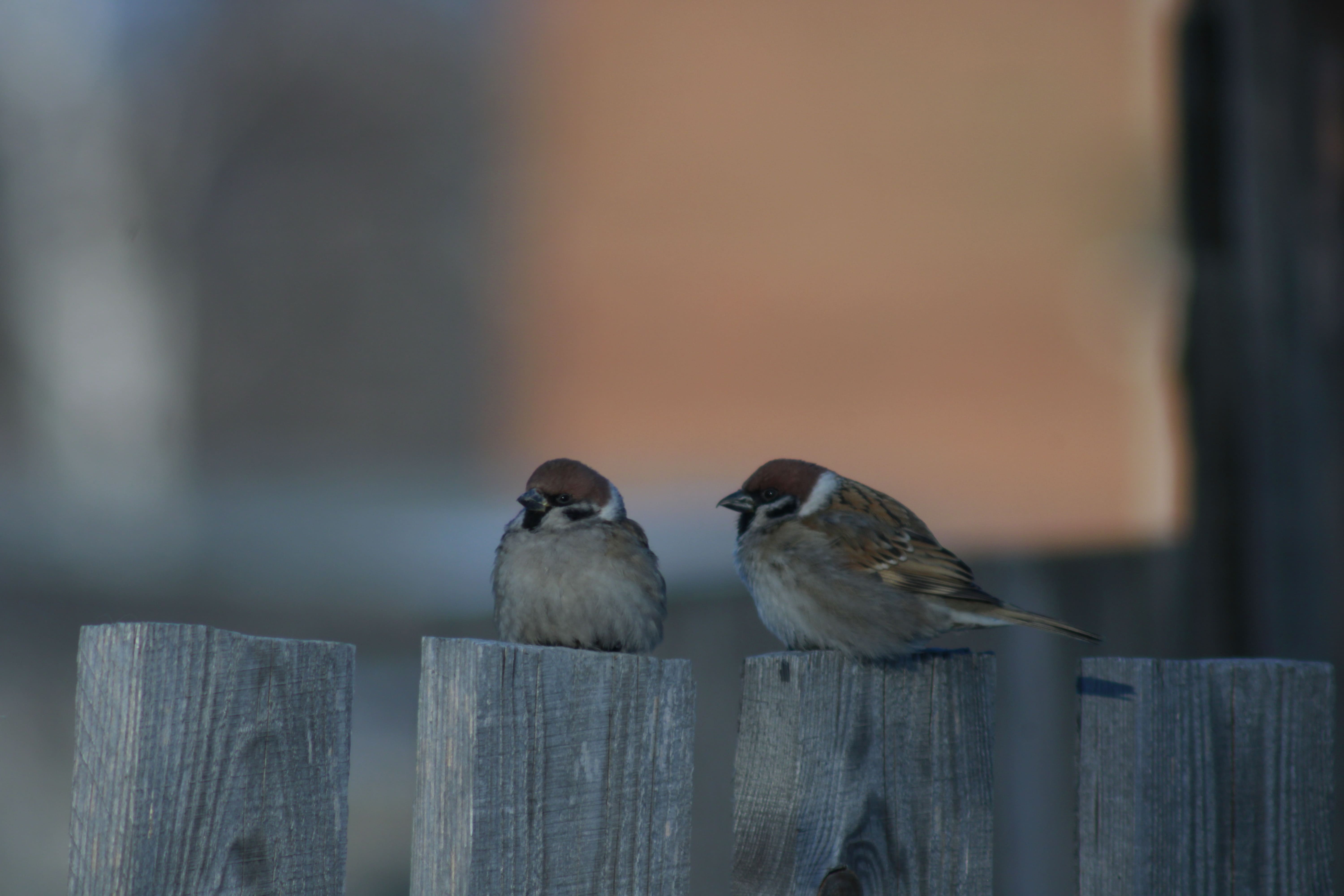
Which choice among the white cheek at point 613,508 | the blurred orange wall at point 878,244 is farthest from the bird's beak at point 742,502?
the blurred orange wall at point 878,244

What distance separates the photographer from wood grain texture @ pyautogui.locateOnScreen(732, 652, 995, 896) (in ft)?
5.26

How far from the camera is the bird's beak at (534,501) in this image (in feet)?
9.02

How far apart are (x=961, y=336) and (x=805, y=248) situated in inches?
37.2

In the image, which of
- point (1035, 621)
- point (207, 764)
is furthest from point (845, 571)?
point (207, 764)

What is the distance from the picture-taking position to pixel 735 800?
163 centimetres

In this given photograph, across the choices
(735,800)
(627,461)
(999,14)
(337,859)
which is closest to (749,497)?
(735,800)

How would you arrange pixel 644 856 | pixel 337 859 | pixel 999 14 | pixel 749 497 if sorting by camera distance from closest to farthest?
1. pixel 337 859
2. pixel 644 856
3. pixel 749 497
4. pixel 999 14

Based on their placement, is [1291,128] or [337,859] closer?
[337,859]

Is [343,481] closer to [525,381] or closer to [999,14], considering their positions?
[525,381]

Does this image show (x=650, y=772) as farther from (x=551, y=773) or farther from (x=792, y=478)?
(x=792, y=478)

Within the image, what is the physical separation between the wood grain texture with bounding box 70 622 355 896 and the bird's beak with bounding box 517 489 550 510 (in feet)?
4.40

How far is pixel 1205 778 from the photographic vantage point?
5.86ft

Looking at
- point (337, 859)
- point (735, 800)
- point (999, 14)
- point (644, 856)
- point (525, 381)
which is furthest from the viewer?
point (525, 381)

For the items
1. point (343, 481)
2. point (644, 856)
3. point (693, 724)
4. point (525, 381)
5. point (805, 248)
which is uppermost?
point (805, 248)
